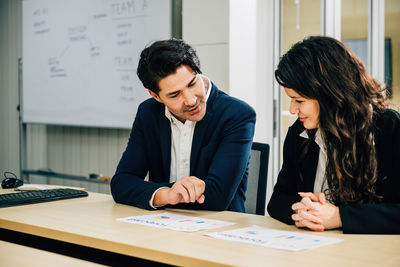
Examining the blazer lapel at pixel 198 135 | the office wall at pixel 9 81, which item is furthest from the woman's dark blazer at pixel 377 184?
the office wall at pixel 9 81

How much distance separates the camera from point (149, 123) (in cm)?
199

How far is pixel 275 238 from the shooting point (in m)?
1.25

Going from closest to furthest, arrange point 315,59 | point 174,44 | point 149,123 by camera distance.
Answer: point 315,59, point 174,44, point 149,123

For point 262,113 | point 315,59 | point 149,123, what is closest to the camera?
point 315,59

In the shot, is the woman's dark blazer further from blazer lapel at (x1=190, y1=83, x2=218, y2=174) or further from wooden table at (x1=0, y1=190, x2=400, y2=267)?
blazer lapel at (x1=190, y1=83, x2=218, y2=174)

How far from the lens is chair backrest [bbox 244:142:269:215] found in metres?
1.96

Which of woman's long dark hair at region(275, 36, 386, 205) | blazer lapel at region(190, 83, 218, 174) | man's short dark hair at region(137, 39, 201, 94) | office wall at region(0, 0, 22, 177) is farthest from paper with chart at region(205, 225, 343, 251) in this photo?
office wall at region(0, 0, 22, 177)

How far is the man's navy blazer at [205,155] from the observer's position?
1737 mm

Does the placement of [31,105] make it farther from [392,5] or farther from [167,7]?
[392,5]

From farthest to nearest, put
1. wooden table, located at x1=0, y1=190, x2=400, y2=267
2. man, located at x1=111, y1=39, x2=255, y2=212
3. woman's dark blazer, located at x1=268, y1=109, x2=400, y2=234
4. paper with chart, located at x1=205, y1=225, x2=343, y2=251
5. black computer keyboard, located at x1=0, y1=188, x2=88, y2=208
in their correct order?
1. black computer keyboard, located at x1=0, y1=188, x2=88, y2=208
2. man, located at x1=111, y1=39, x2=255, y2=212
3. woman's dark blazer, located at x1=268, y1=109, x2=400, y2=234
4. paper with chart, located at x1=205, y1=225, x2=343, y2=251
5. wooden table, located at x1=0, y1=190, x2=400, y2=267

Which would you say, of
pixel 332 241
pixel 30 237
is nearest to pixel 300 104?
pixel 332 241

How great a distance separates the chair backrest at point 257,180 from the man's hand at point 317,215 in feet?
1.80

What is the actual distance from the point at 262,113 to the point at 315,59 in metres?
1.64

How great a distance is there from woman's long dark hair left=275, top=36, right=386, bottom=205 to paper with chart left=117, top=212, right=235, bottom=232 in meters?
0.40
